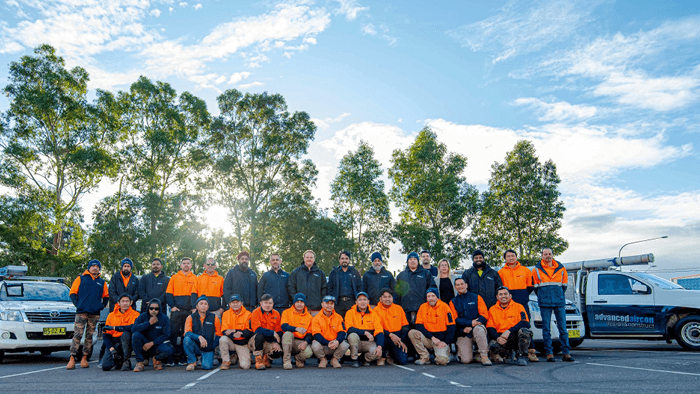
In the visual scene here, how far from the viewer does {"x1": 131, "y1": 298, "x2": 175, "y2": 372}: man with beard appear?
902 centimetres

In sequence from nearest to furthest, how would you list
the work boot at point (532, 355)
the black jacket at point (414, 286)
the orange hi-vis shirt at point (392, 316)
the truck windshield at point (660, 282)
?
the work boot at point (532, 355) < the orange hi-vis shirt at point (392, 316) < the black jacket at point (414, 286) < the truck windshield at point (660, 282)

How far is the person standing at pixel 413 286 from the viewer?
9969 millimetres

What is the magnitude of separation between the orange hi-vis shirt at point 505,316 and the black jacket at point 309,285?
10.9 ft

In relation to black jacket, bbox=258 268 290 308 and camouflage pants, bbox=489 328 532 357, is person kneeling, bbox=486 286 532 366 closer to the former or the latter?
camouflage pants, bbox=489 328 532 357

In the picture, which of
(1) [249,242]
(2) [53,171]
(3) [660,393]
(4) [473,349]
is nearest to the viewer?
(3) [660,393]

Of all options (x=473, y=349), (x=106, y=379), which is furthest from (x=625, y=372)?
(x=106, y=379)

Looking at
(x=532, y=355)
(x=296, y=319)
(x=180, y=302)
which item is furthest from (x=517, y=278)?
(x=180, y=302)

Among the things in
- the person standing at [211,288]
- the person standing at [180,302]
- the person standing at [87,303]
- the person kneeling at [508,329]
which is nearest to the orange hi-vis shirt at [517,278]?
the person kneeling at [508,329]

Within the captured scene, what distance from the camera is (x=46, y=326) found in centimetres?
1028

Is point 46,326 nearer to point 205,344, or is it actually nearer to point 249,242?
point 205,344

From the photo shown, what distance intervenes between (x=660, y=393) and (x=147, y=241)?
2772 centimetres

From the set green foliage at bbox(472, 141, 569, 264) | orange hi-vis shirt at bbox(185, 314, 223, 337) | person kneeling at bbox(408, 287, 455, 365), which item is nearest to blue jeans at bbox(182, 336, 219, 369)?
orange hi-vis shirt at bbox(185, 314, 223, 337)

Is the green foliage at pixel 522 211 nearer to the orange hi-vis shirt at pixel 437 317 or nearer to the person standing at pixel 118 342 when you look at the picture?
the orange hi-vis shirt at pixel 437 317

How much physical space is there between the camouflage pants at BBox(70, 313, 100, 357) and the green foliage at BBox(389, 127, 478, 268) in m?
25.8
